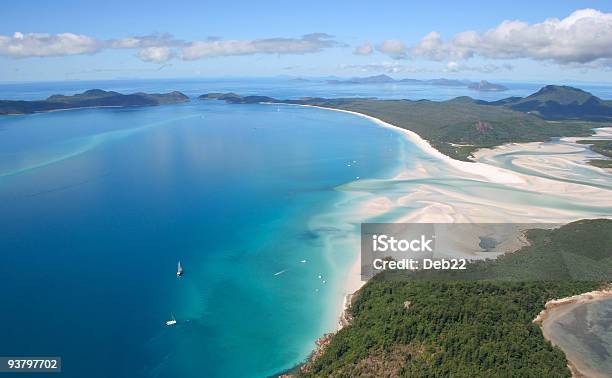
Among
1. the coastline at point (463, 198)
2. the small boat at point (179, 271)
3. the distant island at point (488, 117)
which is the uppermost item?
the distant island at point (488, 117)

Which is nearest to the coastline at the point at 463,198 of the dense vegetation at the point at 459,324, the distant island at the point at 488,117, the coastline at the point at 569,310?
the dense vegetation at the point at 459,324

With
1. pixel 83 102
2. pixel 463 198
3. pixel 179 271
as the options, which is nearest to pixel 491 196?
pixel 463 198

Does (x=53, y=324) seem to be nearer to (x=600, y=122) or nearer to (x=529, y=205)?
(x=529, y=205)

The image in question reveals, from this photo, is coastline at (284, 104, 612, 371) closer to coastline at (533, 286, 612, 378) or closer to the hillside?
coastline at (533, 286, 612, 378)

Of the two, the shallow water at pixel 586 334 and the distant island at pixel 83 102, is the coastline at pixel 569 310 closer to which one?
the shallow water at pixel 586 334

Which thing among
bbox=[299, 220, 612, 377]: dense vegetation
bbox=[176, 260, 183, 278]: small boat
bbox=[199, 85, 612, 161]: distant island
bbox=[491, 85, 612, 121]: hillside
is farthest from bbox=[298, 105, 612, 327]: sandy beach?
bbox=[491, 85, 612, 121]: hillside

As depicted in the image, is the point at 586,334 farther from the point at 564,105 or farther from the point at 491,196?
the point at 564,105

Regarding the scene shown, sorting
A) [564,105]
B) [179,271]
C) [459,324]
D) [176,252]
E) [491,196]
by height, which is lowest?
[179,271]
